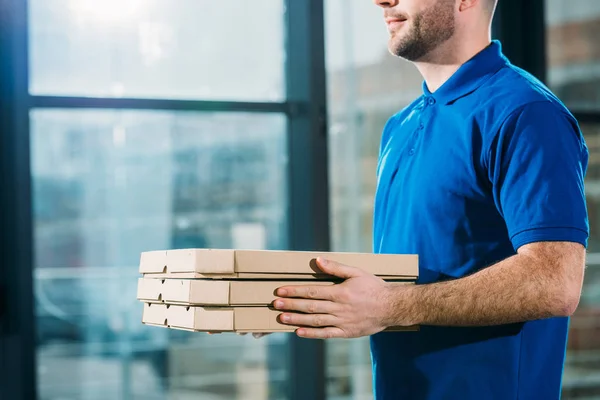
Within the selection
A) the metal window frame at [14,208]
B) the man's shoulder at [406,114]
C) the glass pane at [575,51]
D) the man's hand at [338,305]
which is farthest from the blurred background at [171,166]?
the man's hand at [338,305]

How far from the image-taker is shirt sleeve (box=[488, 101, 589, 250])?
1337 millimetres

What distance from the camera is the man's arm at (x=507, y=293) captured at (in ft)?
4.35

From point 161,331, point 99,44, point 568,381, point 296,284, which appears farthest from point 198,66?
point 568,381

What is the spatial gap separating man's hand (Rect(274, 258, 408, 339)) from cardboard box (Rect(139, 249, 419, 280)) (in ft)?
0.08

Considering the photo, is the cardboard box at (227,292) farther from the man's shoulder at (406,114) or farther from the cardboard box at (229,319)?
the man's shoulder at (406,114)

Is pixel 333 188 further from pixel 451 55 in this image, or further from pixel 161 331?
pixel 451 55

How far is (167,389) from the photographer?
10.1 feet

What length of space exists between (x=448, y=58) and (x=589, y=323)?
2677mm

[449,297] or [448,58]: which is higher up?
[448,58]

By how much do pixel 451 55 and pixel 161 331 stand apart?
179cm

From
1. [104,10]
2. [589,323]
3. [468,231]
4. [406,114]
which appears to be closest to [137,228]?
[104,10]

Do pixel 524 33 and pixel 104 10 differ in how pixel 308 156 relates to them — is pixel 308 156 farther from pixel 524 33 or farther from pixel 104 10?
pixel 524 33

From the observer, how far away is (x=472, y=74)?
5.17 ft

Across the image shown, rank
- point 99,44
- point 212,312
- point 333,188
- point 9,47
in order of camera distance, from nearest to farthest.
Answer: point 212,312, point 9,47, point 99,44, point 333,188
